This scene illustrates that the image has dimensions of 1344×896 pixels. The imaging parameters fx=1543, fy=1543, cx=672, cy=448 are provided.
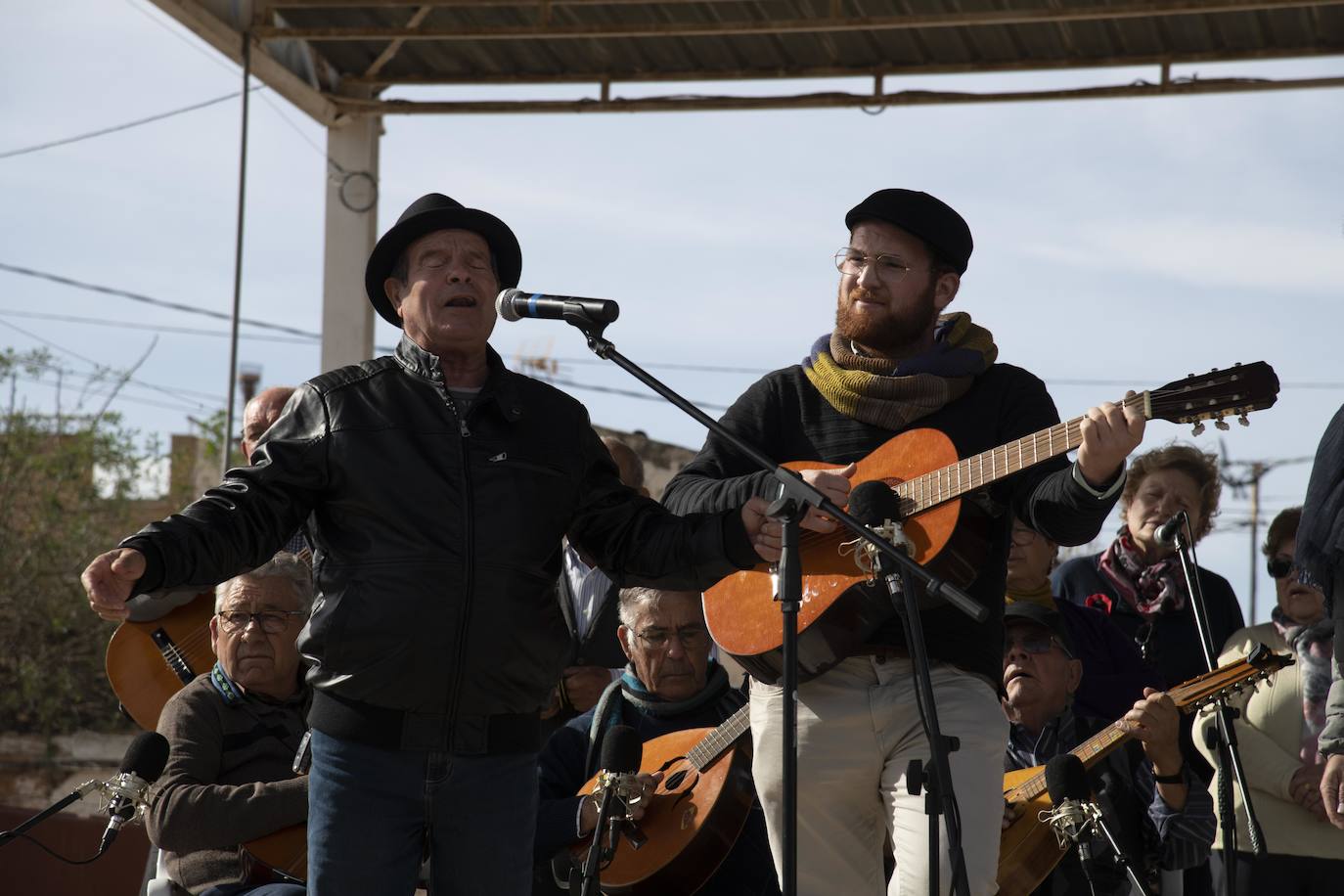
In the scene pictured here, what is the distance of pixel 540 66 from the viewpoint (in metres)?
8.48

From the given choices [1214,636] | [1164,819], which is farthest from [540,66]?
[1164,819]

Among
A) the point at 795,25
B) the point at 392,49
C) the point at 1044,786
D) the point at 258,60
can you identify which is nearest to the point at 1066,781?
the point at 1044,786

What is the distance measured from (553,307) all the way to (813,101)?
4.95 m

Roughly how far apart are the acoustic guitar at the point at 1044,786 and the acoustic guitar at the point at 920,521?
1434mm

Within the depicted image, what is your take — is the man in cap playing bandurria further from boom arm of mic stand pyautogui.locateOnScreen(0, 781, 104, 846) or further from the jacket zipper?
boom arm of mic stand pyautogui.locateOnScreen(0, 781, 104, 846)

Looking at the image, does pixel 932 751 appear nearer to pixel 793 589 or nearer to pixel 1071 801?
pixel 793 589

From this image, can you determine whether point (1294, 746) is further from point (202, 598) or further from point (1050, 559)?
point (202, 598)

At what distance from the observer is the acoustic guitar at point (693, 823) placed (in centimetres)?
528

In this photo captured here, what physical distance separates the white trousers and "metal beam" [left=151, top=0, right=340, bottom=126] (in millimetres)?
5102

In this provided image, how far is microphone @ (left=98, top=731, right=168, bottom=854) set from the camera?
13.3 ft

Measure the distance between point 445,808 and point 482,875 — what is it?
0.18 meters

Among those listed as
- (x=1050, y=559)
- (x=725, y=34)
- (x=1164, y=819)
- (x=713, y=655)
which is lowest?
(x=1164, y=819)

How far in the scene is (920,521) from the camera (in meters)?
3.95

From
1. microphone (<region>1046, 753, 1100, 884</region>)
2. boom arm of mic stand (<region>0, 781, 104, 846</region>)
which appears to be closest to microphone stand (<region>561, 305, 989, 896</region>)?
microphone (<region>1046, 753, 1100, 884</region>)
